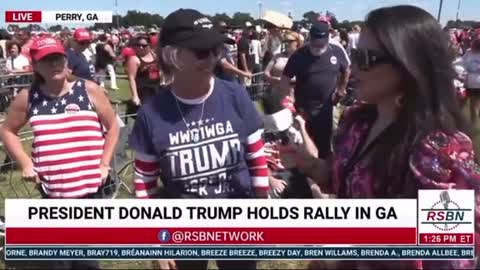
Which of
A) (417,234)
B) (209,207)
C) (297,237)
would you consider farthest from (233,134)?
(417,234)

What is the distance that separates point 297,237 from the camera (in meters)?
3.04

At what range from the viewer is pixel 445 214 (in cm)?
229

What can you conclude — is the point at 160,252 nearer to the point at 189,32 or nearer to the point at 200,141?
the point at 200,141

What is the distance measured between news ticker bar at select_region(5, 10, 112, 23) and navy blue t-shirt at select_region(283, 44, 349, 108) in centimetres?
685

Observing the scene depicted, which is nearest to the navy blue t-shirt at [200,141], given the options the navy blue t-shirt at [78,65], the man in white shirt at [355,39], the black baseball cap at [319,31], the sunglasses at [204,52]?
the sunglasses at [204,52]

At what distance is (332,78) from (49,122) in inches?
162

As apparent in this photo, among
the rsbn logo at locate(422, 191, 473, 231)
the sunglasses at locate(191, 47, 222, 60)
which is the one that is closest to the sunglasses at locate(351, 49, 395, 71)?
the rsbn logo at locate(422, 191, 473, 231)

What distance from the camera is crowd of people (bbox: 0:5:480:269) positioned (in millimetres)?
1971

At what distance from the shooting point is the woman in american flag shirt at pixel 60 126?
3.88 meters

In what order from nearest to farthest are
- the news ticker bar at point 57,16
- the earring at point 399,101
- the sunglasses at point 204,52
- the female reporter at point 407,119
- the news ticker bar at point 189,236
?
the female reporter at point 407,119 → the earring at point 399,101 → the sunglasses at point 204,52 → the news ticker bar at point 189,236 → the news ticker bar at point 57,16

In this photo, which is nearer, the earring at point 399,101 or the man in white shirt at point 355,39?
the earring at point 399,101

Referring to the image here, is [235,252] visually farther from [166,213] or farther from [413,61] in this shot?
[413,61]

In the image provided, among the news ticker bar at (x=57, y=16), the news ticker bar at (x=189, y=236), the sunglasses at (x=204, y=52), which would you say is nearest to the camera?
the sunglasses at (x=204, y=52)

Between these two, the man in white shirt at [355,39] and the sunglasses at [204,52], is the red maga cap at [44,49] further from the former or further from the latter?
the man in white shirt at [355,39]
